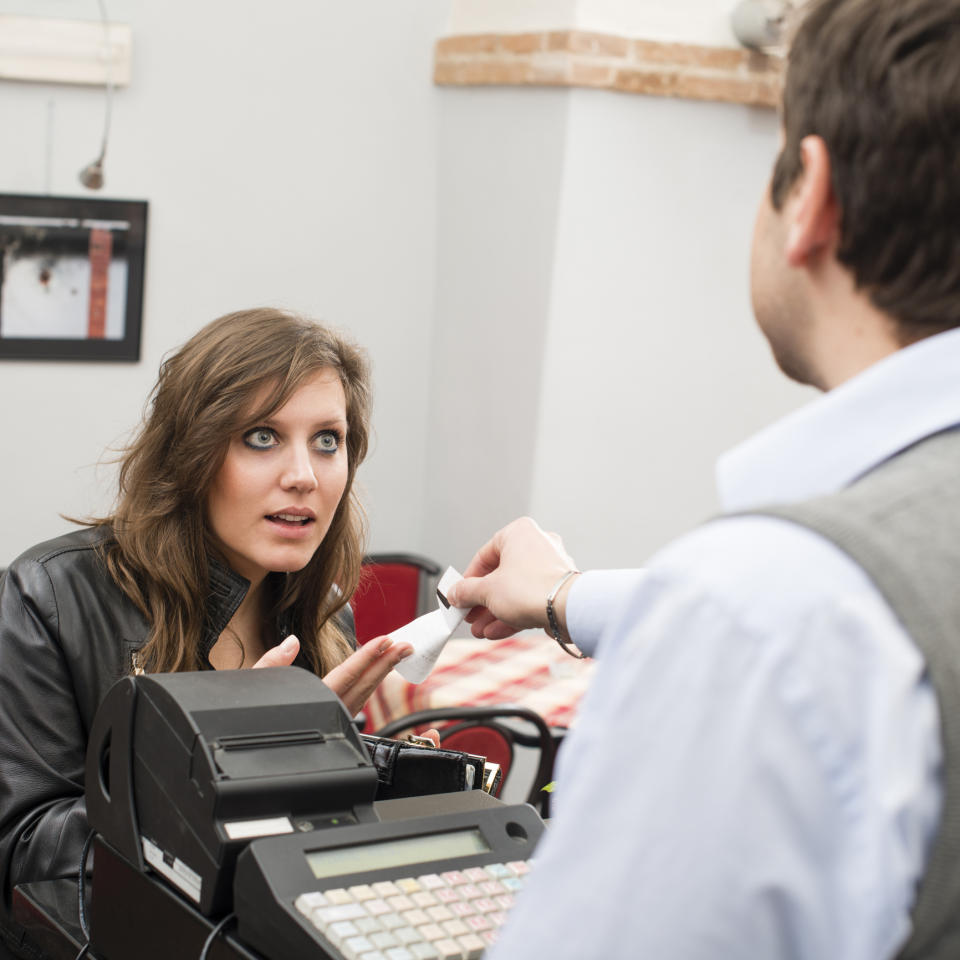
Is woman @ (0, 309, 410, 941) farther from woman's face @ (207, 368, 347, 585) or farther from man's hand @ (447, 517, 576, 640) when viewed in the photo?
man's hand @ (447, 517, 576, 640)

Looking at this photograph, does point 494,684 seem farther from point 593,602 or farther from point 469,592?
point 593,602

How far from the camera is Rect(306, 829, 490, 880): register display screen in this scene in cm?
98

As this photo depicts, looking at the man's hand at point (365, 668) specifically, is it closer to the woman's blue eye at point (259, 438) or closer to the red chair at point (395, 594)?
the woman's blue eye at point (259, 438)

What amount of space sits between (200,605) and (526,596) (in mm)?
753

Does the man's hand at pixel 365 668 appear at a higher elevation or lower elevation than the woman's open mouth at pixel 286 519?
lower

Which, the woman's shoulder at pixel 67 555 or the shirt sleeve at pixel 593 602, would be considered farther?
the woman's shoulder at pixel 67 555

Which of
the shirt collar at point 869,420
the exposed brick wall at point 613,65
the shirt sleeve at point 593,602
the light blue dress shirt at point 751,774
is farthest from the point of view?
the exposed brick wall at point 613,65

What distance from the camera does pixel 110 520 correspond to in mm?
2195

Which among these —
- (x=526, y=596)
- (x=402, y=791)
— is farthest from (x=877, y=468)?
(x=526, y=596)

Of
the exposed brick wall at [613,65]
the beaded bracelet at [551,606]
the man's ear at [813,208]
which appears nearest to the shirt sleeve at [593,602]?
the beaded bracelet at [551,606]

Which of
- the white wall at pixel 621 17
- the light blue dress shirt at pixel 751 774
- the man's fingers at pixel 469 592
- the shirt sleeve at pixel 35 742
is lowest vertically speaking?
the shirt sleeve at pixel 35 742

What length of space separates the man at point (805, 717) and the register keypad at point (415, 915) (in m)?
0.20

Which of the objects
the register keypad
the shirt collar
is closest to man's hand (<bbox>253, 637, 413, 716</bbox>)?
the register keypad

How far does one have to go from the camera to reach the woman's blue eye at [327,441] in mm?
2182
